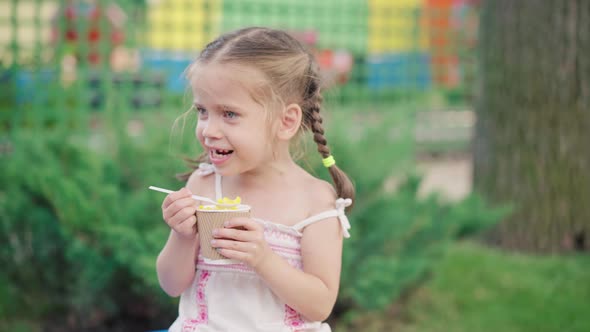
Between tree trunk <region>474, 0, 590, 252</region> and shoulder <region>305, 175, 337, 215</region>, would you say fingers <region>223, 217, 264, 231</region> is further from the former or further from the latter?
tree trunk <region>474, 0, 590, 252</region>

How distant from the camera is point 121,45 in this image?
7.13 meters

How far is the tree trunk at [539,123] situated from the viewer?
505 cm

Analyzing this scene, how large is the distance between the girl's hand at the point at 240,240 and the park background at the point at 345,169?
0.39 metres

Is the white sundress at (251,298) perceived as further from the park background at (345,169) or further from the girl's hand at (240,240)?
the park background at (345,169)

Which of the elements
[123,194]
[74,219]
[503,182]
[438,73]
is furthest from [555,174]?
[438,73]

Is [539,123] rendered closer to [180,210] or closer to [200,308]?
[200,308]

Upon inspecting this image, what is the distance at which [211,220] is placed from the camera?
1653mm

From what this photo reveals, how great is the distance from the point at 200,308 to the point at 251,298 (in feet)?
0.46

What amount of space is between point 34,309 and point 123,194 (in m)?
0.67

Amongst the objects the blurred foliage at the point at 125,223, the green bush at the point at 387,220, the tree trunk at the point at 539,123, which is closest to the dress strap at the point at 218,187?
the blurred foliage at the point at 125,223

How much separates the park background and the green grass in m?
0.01

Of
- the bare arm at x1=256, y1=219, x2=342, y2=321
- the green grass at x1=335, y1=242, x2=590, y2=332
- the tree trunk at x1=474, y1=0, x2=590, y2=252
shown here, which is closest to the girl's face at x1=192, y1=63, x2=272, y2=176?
the bare arm at x1=256, y1=219, x2=342, y2=321

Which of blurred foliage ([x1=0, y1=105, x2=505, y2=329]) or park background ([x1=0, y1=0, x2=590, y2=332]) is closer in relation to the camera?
blurred foliage ([x1=0, y1=105, x2=505, y2=329])

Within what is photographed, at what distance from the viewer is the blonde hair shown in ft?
5.86
